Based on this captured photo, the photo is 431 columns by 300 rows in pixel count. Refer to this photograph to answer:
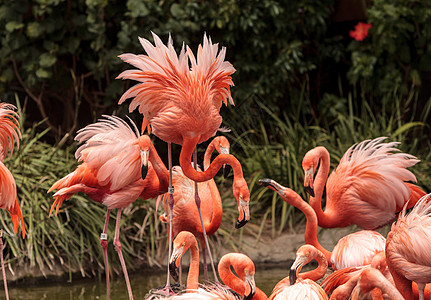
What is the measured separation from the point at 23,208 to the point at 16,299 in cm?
92

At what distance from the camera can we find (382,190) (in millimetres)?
4734

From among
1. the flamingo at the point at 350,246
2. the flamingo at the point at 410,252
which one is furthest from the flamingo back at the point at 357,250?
the flamingo at the point at 410,252

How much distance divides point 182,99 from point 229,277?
3.23 ft

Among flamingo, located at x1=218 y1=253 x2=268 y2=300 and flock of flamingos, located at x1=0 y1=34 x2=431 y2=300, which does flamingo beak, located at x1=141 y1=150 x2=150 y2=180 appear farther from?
flamingo, located at x1=218 y1=253 x2=268 y2=300

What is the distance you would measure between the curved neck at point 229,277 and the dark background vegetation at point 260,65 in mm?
2713

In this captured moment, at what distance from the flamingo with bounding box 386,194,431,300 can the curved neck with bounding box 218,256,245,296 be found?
783 mm

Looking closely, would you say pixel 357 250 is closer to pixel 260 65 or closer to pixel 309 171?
pixel 309 171

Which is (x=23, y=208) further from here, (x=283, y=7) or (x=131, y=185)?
(x=283, y=7)

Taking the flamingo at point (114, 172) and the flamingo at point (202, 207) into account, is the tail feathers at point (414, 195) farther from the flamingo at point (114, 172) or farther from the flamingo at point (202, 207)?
the flamingo at point (114, 172)

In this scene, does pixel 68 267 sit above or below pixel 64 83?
below

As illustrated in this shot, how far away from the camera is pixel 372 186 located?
4746mm

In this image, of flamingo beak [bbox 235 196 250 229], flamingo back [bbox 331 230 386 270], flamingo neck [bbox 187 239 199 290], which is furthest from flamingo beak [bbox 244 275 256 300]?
flamingo back [bbox 331 230 386 270]

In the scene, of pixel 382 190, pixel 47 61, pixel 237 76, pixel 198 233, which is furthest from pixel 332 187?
pixel 47 61

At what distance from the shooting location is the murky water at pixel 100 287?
5035 millimetres
